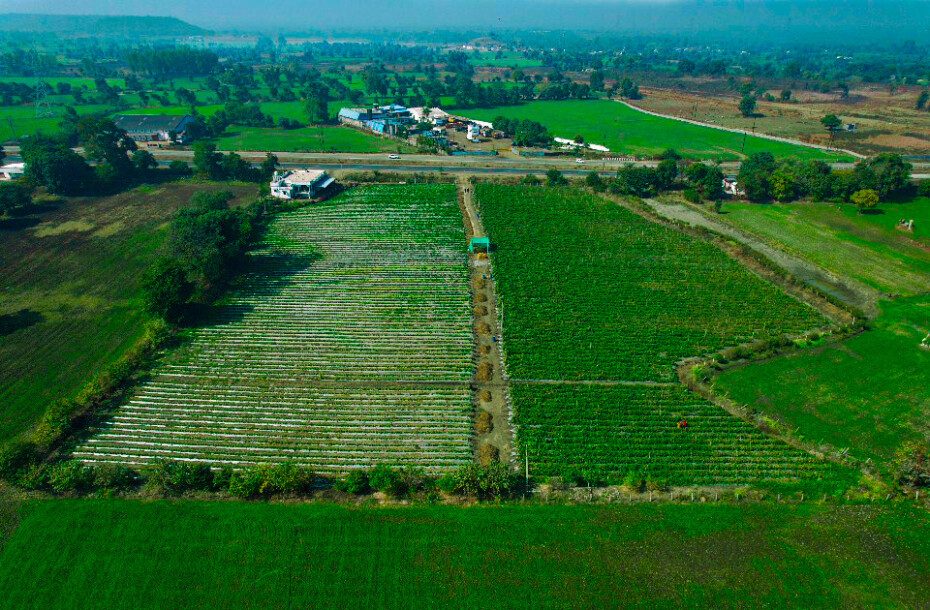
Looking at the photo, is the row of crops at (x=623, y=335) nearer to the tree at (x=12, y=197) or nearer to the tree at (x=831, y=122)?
the tree at (x=12, y=197)

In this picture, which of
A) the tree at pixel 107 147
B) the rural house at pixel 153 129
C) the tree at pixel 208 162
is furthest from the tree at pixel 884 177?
the rural house at pixel 153 129

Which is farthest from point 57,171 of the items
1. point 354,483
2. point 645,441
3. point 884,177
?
point 884,177

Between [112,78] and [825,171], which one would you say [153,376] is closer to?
[825,171]

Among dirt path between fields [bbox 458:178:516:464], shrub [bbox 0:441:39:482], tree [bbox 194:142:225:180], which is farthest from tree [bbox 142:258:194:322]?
tree [bbox 194:142:225:180]

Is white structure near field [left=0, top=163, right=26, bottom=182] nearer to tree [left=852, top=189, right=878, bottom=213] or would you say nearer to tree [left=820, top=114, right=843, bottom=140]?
tree [left=852, top=189, right=878, bottom=213]

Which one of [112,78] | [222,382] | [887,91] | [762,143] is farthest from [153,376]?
[887,91]
